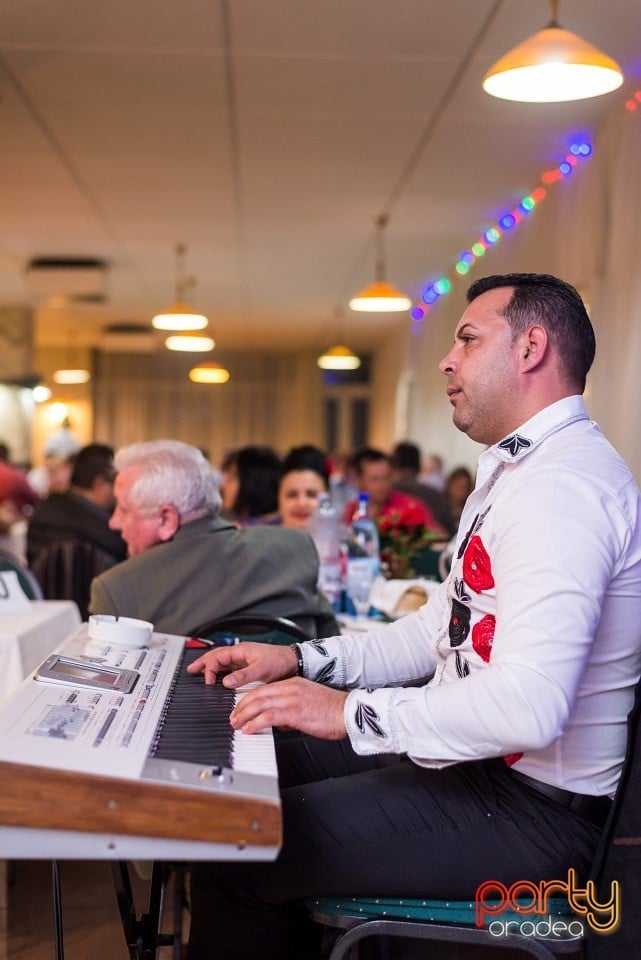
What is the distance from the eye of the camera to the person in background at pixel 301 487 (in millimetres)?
4594

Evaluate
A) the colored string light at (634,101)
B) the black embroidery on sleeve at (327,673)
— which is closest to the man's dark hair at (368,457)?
the colored string light at (634,101)

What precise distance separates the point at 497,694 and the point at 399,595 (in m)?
1.98

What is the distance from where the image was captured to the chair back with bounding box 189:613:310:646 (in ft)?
8.09

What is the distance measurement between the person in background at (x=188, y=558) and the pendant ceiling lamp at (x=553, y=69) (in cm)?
152

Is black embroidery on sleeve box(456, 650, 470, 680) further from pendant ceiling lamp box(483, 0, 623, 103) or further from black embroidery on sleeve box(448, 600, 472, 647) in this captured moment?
pendant ceiling lamp box(483, 0, 623, 103)

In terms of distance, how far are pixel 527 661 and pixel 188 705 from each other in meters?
0.48

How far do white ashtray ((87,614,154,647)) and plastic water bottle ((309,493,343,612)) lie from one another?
71.4 inches

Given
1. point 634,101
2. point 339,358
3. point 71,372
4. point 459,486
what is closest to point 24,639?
point 634,101

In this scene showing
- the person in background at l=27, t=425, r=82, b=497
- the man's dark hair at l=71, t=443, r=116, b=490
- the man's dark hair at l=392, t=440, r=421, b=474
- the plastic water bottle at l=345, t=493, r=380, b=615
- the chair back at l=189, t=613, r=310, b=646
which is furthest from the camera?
the person in background at l=27, t=425, r=82, b=497

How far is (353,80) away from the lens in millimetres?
5117

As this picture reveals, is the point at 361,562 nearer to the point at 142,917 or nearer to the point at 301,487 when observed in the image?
the point at 301,487

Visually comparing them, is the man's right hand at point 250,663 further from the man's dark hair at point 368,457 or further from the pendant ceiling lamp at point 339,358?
the pendant ceiling lamp at point 339,358

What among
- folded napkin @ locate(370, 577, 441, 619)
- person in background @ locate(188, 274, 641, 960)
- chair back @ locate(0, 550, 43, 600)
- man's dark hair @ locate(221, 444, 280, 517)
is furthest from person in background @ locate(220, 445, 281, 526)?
person in background @ locate(188, 274, 641, 960)

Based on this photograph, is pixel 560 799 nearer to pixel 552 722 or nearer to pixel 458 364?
pixel 552 722
